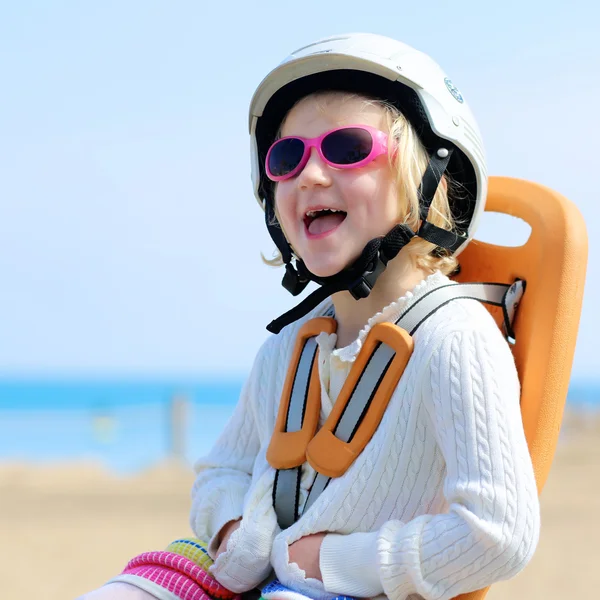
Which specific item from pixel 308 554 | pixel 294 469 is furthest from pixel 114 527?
pixel 308 554

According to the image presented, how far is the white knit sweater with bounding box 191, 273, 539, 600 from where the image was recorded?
7.29ft

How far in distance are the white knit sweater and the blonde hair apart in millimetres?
119

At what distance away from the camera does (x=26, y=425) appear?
22734mm

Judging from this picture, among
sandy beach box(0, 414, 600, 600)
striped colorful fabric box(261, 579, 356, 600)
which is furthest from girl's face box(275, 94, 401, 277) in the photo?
sandy beach box(0, 414, 600, 600)

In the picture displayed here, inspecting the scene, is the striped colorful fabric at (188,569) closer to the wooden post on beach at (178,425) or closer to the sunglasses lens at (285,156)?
the sunglasses lens at (285,156)

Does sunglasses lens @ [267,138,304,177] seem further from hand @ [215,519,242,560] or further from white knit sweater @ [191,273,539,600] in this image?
hand @ [215,519,242,560]

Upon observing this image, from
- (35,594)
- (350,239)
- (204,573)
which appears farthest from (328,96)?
(35,594)

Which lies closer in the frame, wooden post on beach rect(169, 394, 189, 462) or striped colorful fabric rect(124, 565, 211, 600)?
striped colorful fabric rect(124, 565, 211, 600)

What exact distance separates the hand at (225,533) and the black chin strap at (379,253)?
0.63 m

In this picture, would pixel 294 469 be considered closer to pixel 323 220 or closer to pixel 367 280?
pixel 367 280

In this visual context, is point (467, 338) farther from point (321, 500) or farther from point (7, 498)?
point (7, 498)

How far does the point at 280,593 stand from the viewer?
7.83 ft

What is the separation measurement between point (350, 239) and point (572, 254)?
69 cm

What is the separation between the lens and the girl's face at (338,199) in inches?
102
